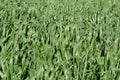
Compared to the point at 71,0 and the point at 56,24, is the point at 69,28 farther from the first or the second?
the point at 71,0

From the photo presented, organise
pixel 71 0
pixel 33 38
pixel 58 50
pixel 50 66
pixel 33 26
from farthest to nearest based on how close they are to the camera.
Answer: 1. pixel 71 0
2. pixel 33 26
3. pixel 33 38
4. pixel 58 50
5. pixel 50 66

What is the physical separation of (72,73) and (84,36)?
0.77 m

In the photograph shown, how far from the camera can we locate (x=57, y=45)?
2494mm

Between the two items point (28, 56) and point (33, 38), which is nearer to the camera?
point (28, 56)

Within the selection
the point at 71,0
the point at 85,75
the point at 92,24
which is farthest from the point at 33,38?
the point at 71,0

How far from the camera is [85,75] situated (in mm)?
2037

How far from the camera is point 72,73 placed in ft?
6.81

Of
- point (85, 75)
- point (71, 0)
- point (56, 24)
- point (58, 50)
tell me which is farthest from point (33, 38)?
point (71, 0)

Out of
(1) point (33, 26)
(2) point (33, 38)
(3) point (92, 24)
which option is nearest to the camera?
(2) point (33, 38)

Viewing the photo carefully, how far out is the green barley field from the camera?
202 cm

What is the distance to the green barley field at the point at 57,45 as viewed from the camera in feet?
6.61

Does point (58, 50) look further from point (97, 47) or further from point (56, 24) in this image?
point (56, 24)

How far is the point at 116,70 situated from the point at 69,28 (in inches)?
43.7

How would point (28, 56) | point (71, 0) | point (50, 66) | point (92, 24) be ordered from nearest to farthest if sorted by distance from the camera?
point (50, 66)
point (28, 56)
point (92, 24)
point (71, 0)
